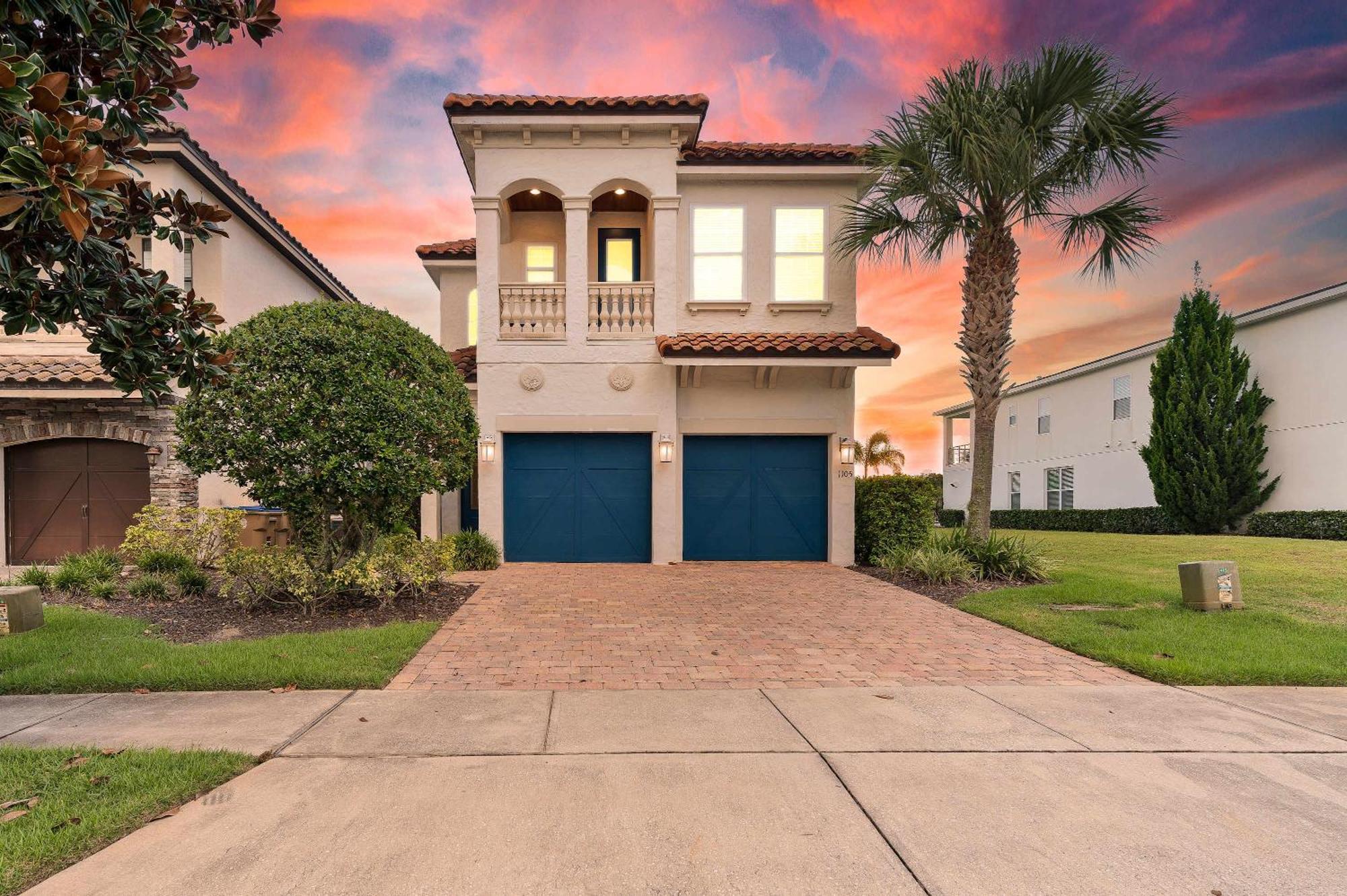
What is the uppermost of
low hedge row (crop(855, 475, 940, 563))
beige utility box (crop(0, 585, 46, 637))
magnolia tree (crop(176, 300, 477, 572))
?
magnolia tree (crop(176, 300, 477, 572))

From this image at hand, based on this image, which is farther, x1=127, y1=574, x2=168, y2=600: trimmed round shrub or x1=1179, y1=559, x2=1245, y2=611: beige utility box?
x1=127, y1=574, x2=168, y2=600: trimmed round shrub

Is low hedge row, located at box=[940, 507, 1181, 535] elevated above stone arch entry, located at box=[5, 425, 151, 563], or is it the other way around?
stone arch entry, located at box=[5, 425, 151, 563]

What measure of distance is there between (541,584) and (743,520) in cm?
455

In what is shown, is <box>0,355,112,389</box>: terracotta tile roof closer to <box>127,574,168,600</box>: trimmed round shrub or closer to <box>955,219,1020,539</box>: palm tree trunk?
<box>127,574,168,600</box>: trimmed round shrub

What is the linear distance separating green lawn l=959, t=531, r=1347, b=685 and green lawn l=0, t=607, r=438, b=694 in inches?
275

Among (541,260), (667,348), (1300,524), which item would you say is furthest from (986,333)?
(1300,524)

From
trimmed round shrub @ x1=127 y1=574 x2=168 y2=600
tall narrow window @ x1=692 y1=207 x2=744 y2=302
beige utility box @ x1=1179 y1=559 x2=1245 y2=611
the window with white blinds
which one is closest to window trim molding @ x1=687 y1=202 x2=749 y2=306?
tall narrow window @ x1=692 y1=207 x2=744 y2=302

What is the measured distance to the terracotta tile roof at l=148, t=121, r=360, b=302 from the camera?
36.7ft

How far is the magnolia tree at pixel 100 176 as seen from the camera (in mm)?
2240

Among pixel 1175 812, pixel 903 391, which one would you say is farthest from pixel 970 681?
pixel 903 391

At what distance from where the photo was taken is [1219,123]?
13453mm

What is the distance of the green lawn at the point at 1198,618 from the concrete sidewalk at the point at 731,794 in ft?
2.16

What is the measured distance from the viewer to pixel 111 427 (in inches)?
437

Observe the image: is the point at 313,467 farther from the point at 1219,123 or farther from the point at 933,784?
the point at 1219,123
